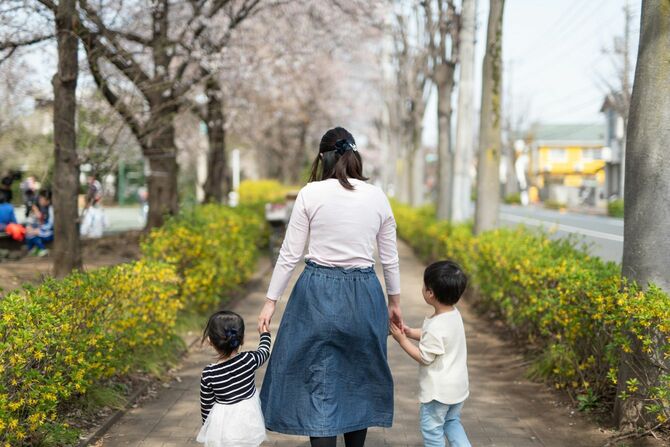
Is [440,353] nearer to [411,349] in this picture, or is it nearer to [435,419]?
[411,349]

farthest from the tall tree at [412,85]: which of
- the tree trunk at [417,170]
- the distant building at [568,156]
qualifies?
the distant building at [568,156]

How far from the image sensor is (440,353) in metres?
4.05

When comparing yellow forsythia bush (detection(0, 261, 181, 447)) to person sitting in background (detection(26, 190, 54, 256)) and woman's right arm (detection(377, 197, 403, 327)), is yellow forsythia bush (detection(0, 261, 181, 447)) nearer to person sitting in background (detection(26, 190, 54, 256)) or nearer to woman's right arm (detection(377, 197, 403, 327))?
woman's right arm (detection(377, 197, 403, 327))

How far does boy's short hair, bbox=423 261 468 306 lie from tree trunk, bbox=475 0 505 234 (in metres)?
8.06

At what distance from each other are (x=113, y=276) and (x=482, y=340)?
15.8 ft

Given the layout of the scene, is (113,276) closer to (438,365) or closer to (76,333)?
(76,333)

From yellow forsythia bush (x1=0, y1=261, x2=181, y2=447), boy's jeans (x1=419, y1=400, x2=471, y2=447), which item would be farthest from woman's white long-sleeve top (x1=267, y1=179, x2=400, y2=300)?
yellow forsythia bush (x1=0, y1=261, x2=181, y2=447)

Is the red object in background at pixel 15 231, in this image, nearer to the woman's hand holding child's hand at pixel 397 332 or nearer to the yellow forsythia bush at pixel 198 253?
the yellow forsythia bush at pixel 198 253

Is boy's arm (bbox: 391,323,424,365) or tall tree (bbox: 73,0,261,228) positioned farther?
tall tree (bbox: 73,0,261,228)

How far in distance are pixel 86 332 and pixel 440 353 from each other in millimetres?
2562

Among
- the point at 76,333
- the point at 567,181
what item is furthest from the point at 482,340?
the point at 567,181

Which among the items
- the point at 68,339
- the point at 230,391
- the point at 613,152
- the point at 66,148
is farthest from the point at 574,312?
the point at 613,152

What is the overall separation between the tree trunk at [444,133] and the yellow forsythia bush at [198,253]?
23.5ft

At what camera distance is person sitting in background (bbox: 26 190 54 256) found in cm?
1461
